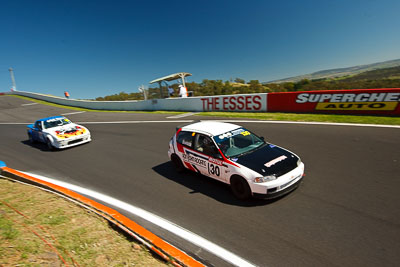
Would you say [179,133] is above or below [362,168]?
above

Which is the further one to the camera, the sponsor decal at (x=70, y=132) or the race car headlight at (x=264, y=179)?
the sponsor decal at (x=70, y=132)

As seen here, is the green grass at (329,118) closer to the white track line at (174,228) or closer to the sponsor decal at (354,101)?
the sponsor decal at (354,101)

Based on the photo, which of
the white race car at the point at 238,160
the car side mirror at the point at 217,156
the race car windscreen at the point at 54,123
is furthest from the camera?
the race car windscreen at the point at 54,123

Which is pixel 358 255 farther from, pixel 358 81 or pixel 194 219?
pixel 358 81

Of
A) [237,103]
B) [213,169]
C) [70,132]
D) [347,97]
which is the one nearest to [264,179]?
[213,169]

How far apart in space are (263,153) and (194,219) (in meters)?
2.20

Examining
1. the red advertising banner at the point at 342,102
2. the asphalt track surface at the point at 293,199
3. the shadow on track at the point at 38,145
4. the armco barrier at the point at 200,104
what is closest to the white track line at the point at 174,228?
the asphalt track surface at the point at 293,199

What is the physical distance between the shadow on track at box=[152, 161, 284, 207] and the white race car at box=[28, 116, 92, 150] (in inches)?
226

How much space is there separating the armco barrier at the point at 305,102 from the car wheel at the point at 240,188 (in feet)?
32.0

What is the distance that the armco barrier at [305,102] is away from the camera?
10.6m

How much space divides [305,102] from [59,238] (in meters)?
13.1

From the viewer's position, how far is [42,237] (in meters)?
3.55

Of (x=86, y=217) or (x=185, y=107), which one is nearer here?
(x=86, y=217)

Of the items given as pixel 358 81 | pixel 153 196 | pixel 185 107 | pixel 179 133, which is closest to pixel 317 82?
pixel 358 81
